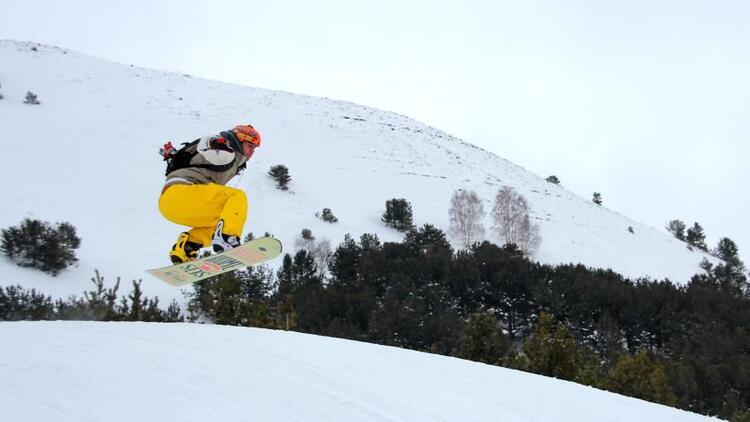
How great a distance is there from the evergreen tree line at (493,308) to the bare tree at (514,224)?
6957 millimetres

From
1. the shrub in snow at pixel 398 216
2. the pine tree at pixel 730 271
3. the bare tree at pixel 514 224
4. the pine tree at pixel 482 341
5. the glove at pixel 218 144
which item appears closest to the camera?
the glove at pixel 218 144

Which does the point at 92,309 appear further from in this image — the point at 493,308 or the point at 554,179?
the point at 554,179

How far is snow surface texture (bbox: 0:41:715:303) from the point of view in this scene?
27.4 meters

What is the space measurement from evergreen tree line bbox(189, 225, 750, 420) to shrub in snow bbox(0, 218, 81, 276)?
5.07 meters

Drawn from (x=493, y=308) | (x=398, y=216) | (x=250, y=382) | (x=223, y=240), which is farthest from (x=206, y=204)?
(x=398, y=216)

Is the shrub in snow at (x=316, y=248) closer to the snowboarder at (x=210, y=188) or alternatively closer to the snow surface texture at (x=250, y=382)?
the snow surface texture at (x=250, y=382)

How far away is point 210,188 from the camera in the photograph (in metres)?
5.84

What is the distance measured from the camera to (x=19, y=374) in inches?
165

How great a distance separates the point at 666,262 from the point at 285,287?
1237 inches

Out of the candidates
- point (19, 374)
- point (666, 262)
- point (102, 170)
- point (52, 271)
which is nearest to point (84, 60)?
point (102, 170)

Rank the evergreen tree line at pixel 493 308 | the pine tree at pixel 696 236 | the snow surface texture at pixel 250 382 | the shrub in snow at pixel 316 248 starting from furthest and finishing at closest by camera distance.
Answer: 1. the pine tree at pixel 696 236
2. the shrub in snow at pixel 316 248
3. the evergreen tree line at pixel 493 308
4. the snow surface texture at pixel 250 382

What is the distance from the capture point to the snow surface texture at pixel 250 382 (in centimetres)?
396

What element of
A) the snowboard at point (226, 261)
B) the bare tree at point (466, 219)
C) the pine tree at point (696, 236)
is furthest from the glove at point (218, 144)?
the pine tree at point (696, 236)

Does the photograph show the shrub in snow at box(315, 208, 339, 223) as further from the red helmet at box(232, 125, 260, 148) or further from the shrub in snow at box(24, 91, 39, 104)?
the red helmet at box(232, 125, 260, 148)
